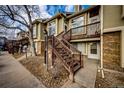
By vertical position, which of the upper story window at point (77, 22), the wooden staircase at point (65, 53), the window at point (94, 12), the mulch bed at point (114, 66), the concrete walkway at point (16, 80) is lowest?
the concrete walkway at point (16, 80)

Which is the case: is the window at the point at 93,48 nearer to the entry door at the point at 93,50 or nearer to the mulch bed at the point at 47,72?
the entry door at the point at 93,50

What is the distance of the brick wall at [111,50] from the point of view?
2.16 meters

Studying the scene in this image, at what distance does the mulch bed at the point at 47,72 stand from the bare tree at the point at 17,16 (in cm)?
31

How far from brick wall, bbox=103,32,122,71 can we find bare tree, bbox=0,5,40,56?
6.69 feet

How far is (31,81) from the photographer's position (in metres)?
2.15

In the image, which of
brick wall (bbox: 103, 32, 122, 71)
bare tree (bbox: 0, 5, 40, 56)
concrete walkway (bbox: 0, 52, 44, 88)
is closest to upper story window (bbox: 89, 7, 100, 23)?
brick wall (bbox: 103, 32, 122, 71)

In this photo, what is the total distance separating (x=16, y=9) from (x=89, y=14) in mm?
2752

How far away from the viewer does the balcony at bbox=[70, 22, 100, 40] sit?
3.29 meters

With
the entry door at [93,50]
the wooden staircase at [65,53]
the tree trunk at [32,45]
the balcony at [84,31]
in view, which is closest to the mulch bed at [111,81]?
the wooden staircase at [65,53]

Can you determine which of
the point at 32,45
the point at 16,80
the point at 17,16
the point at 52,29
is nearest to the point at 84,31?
Answer: the point at 52,29

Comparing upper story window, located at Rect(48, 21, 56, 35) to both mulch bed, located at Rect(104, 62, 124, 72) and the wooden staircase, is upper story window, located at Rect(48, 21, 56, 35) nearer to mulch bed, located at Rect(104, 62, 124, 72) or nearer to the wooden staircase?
the wooden staircase

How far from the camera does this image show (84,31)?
11.9 feet

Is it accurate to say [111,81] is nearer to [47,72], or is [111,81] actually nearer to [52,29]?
[47,72]

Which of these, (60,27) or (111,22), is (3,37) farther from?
(111,22)
